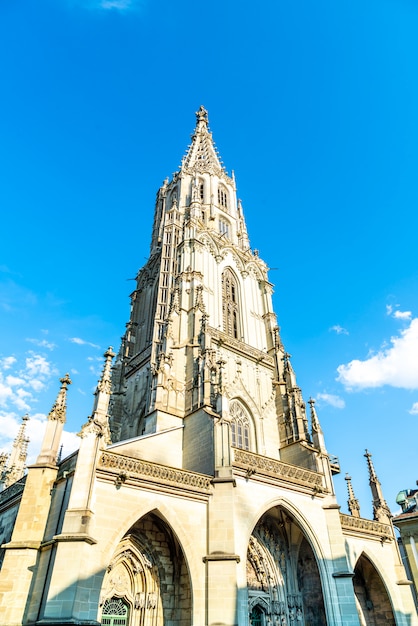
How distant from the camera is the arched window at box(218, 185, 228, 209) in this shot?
127 ft

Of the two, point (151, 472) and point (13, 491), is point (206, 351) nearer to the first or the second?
point (151, 472)

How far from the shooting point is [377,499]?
2389 centimetres

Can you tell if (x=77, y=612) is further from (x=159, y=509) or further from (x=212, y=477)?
(x=212, y=477)

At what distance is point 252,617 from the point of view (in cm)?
1723

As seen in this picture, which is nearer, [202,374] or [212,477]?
[212,477]

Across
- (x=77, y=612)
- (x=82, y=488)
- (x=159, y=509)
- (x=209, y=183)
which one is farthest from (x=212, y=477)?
(x=209, y=183)

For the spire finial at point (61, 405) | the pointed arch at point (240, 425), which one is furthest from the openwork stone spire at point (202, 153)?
the spire finial at point (61, 405)

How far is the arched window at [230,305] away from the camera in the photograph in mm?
28531

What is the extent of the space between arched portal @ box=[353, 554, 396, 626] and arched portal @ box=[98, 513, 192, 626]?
1063 centimetres

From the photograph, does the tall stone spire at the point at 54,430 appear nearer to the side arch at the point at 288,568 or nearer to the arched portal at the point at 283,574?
the side arch at the point at 288,568

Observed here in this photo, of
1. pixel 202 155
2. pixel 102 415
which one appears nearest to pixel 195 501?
pixel 102 415

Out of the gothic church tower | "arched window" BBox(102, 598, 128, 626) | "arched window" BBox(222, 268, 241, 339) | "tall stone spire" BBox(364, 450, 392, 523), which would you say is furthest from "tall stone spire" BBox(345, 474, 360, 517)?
"arched window" BBox(102, 598, 128, 626)

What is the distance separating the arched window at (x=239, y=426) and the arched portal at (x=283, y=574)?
409 cm

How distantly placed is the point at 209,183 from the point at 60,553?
32240 millimetres
